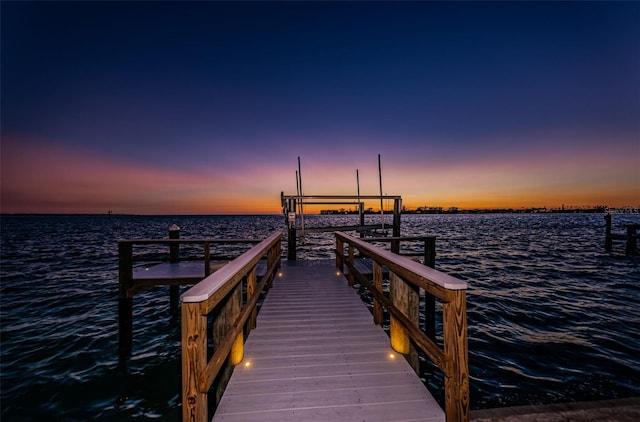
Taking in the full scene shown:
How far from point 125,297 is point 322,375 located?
17.8 feet

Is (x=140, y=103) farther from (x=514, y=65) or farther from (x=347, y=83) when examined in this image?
(x=514, y=65)

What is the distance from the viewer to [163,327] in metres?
7.17

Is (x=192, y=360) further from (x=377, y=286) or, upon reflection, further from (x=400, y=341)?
(x=377, y=286)

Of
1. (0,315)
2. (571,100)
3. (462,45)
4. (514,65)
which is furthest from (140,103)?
→ (571,100)

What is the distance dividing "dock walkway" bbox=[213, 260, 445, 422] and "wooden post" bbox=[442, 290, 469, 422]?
28cm

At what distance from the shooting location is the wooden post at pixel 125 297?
5.68 m

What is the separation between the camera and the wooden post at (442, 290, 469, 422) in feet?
5.94

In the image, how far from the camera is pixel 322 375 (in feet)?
8.78

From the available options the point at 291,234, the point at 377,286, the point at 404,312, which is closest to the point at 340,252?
the point at 291,234

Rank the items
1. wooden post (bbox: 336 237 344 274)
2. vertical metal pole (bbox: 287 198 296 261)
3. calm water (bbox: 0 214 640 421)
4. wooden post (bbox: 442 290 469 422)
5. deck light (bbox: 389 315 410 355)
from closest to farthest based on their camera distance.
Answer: wooden post (bbox: 442 290 469 422), deck light (bbox: 389 315 410 355), calm water (bbox: 0 214 640 421), wooden post (bbox: 336 237 344 274), vertical metal pole (bbox: 287 198 296 261)

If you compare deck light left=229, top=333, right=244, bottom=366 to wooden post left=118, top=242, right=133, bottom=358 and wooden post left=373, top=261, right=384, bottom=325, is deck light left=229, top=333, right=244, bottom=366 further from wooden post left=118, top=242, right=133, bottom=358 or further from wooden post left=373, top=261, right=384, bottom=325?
wooden post left=118, top=242, right=133, bottom=358

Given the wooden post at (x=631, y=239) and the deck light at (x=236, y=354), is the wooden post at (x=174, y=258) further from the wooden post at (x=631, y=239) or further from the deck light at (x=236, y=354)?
the wooden post at (x=631, y=239)

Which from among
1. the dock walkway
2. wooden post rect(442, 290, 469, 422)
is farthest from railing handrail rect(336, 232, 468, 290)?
the dock walkway

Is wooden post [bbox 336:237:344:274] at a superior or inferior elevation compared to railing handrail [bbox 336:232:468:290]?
inferior
